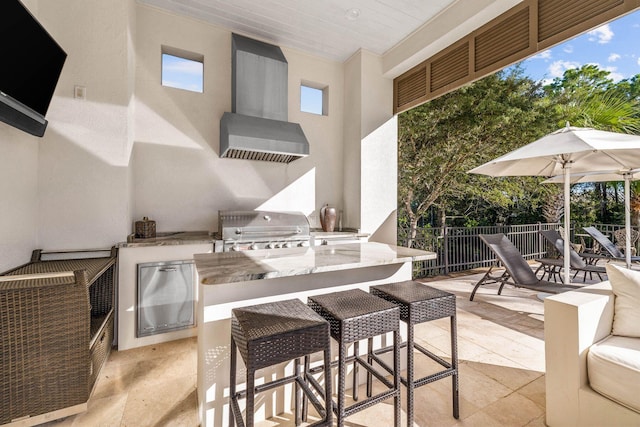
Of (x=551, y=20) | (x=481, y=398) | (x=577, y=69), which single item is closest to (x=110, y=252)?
(x=481, y=398)

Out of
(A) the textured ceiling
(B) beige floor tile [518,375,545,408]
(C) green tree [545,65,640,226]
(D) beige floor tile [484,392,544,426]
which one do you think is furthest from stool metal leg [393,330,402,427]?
(C) green tree [545,65,640,226]

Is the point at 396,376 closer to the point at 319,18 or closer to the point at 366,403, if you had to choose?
the point at 366,403

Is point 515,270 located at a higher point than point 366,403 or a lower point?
higher

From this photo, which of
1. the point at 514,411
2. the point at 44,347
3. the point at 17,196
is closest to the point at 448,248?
the point at 514,411

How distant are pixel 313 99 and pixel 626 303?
4.13 metres

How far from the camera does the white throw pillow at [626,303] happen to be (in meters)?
1.65

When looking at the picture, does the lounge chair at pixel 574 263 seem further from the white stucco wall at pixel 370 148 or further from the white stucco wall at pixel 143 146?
the white stucco wall at pixel 143 146

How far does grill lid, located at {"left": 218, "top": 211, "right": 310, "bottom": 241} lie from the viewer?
10.4ft

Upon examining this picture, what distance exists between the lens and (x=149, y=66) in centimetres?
331

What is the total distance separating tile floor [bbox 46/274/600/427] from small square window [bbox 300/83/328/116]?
3.40m

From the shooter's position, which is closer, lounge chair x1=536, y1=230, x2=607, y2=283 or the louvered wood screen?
the louvered wood screen

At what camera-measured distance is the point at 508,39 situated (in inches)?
112

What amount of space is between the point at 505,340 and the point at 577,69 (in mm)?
8481

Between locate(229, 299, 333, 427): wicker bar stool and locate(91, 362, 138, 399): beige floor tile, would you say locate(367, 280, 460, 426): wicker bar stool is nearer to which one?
locate(229, 299, 333, 427): wicker bar stool
